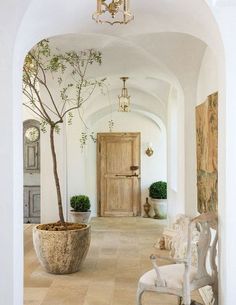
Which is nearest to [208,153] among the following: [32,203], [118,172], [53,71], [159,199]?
[53,71]

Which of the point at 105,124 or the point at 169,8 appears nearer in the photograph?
the point at 169,8

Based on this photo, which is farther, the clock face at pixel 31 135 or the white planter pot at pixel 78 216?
the clock face at pixel 31 135

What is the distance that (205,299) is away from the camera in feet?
15.5

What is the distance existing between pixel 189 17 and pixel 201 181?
227 cm

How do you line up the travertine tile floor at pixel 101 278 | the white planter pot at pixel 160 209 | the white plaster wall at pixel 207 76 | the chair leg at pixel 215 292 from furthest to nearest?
1. the white planter pot at pixel 160 209
2. the white plaster wall at pixel 207 76
3. the travertine tile floor at pixel 101 278
4. the chair leg at pixel 215 292

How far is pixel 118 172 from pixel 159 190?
5.21ft

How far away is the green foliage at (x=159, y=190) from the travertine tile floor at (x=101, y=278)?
3.61 m

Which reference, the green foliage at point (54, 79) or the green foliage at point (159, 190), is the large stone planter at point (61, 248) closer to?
the green foliage at point (54, 79)

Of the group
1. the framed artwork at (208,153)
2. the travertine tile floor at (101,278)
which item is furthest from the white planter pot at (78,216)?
the framed artwork at (208,153)

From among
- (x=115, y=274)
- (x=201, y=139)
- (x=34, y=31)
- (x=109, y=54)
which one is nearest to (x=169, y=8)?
(x=34, y=31)

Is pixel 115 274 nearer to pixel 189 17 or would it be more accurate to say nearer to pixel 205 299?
pixel 205 299

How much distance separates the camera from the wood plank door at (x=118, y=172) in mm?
13352

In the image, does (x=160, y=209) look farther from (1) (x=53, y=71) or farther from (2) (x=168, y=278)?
(2) (x=168, y=278)

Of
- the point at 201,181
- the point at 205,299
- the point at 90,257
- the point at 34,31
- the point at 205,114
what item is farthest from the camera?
the point at 90,257
